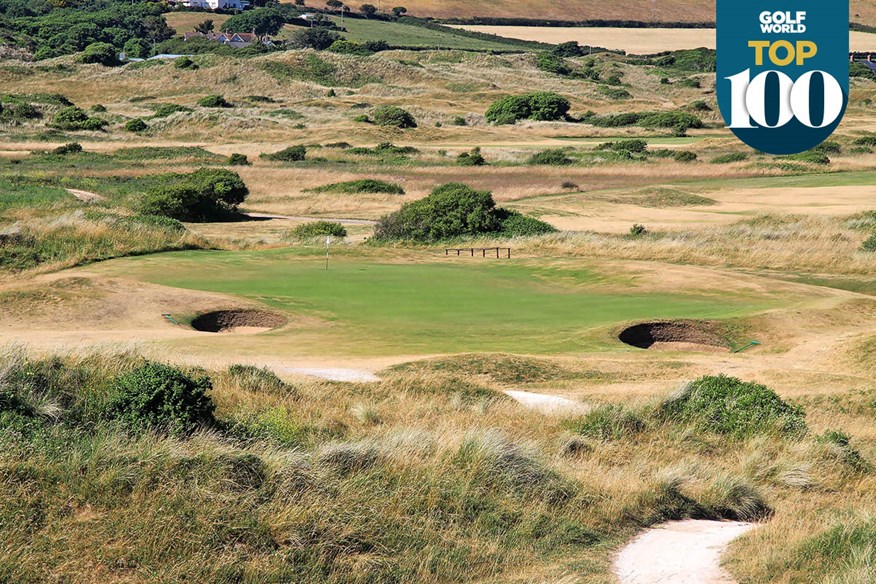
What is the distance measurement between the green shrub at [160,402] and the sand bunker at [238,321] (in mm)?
14107

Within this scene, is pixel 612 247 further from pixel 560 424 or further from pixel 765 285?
pixel 560 424

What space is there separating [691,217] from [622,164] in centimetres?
2432

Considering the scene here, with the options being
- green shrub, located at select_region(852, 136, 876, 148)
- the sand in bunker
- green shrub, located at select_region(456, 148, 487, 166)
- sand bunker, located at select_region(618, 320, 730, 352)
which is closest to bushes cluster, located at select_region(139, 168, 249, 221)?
green shrub, located at select_region(456, 148, 487, 166)

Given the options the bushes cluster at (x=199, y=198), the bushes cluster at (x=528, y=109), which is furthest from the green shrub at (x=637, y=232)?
the bushes cluster at (x=528, y=109)

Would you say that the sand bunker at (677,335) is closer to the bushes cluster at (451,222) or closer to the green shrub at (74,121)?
the bushes cluster at (451,222)

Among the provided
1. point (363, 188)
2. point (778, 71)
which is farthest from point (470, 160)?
point (778, 71)

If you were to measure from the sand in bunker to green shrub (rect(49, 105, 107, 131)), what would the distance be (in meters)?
100

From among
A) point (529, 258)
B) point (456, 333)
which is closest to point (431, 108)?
point (529, 258)

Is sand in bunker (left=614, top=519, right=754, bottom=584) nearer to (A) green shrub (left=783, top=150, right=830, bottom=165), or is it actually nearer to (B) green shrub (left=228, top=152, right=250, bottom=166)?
(B) green shrub (left=228, top=152, right=250, bottom=166)

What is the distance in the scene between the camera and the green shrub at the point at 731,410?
17.8 m

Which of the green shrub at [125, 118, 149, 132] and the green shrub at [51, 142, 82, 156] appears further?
the green shrub at [125, 118, 149, 132]

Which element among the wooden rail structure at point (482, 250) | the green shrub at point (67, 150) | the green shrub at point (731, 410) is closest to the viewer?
the green shrub at point (731, 410)

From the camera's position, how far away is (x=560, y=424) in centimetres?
1752

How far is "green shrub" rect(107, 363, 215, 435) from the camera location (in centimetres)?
1347
